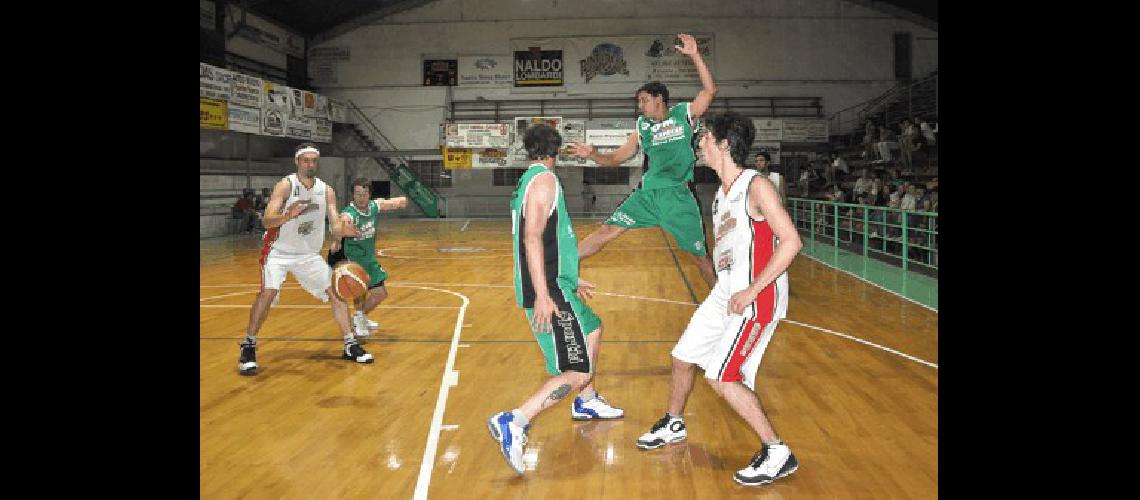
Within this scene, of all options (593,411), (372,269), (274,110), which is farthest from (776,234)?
(274,110)

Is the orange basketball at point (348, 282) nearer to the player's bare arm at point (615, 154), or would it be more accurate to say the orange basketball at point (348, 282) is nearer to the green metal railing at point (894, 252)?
the player's bare arm at point (615, 154)

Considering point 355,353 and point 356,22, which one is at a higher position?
point 356,22

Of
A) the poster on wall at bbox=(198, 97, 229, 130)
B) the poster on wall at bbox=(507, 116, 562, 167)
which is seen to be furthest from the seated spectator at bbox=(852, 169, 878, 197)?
the poster on wall at bbox=(198, 97, 229, 130)

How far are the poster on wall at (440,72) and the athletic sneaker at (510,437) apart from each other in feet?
94.0

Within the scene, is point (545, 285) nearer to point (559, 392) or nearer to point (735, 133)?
point (559, 392)

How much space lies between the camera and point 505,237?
68.0 feet

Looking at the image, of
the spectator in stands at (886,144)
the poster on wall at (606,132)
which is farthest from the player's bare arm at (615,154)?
the poster on wall at (606,132)

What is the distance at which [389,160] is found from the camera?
30922 mm

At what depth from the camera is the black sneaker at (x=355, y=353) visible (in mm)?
6082

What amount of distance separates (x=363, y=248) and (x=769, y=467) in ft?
15.8

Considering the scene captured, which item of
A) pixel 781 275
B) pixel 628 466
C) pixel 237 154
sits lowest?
pixel 628 466
